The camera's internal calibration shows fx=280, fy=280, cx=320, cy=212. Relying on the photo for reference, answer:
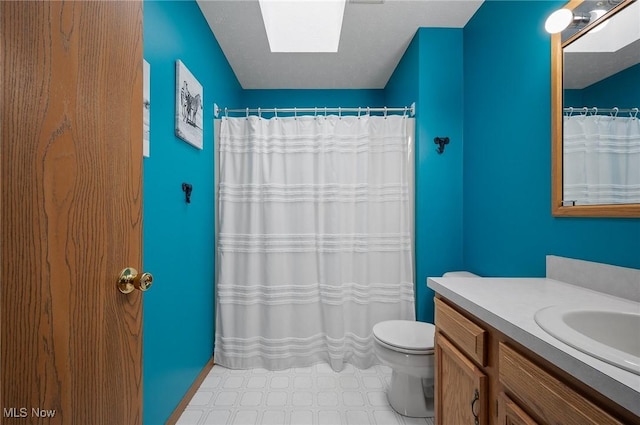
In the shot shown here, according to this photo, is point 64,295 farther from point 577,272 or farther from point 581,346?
point 577,272

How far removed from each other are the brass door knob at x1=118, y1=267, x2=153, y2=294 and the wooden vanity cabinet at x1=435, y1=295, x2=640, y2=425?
103cm

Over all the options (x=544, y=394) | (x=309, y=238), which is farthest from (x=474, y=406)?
(x=309, y=238)

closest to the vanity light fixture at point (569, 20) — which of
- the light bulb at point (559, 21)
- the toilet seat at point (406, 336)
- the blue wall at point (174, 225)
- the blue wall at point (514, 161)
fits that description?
the light bulb at point (559, 21)

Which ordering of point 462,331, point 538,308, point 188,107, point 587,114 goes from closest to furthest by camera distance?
point 538,308
point 462,331
point 587,114
point 188,107

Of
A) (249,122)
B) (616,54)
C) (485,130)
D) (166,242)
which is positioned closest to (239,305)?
(166,242)

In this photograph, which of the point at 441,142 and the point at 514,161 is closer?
the point at 514,161

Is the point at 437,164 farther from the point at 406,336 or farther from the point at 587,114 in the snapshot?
the point at 406,336

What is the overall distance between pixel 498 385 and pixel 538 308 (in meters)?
0.27

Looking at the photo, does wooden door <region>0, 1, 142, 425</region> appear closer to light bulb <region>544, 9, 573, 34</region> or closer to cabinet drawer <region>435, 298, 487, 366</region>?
cabinet drawer <region>435, 298, 487, 366</region>

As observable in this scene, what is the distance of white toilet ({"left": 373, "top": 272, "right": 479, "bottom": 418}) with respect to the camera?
148cm

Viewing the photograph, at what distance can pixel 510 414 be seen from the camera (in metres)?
0.78

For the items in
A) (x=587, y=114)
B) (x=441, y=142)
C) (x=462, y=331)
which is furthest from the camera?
(x=441, y=142)

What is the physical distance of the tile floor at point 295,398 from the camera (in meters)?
1.57

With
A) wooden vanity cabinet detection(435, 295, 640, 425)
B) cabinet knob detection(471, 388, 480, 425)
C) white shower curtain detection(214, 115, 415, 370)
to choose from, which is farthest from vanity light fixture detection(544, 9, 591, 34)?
cabinet knob detection(471, 388, 480, 425)
